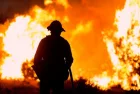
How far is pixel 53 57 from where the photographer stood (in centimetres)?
889

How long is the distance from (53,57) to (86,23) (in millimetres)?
15850

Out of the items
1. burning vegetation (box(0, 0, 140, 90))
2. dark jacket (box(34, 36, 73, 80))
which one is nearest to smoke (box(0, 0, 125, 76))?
burning vegetation (box(0, 0, 140, 90))

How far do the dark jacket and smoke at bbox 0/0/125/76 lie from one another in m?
14.7

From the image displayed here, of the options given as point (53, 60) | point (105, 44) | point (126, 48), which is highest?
point (105, 44)

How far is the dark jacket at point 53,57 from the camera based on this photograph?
28.7 ft

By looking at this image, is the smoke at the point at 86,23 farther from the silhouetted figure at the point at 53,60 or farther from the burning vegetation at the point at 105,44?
the silhouetted figure at the point at 53,60

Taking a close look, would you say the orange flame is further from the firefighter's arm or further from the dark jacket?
the firefighter's arm

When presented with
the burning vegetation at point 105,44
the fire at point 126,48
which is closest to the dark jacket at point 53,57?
the burning vegetation at point 105,44

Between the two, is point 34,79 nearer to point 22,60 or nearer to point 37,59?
point 22,60

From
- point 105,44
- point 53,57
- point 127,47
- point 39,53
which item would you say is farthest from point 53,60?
point 105,44

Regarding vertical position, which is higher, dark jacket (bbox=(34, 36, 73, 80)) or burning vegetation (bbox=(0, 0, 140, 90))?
burning vegetation (bbox=(0, 0, 140, 90))

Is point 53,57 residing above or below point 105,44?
below

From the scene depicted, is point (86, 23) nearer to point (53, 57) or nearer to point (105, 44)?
point (105, 44)

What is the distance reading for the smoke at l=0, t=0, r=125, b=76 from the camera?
2403 centimetres
